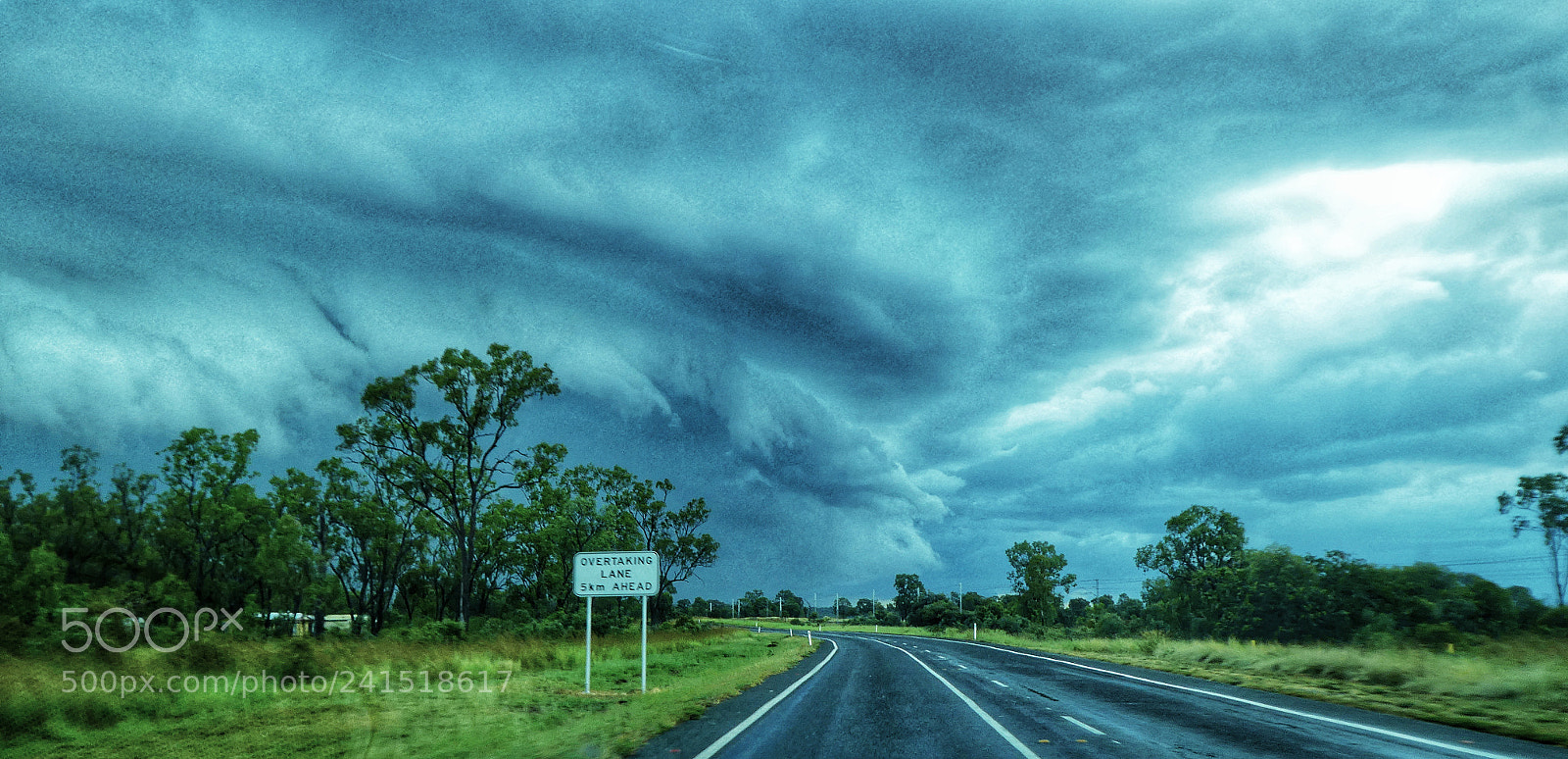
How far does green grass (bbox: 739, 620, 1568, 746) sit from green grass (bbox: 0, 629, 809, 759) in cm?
1120

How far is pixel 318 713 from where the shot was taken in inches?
452

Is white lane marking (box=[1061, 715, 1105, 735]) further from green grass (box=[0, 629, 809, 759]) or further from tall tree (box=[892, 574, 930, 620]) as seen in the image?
tall tree (box=[892, 574, 930, 620])

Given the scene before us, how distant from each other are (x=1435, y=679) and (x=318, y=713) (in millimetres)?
19340

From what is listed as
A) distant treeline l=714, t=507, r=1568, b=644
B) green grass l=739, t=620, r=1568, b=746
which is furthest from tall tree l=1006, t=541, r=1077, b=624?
green grass l=739, t=620, r=1568, b=746

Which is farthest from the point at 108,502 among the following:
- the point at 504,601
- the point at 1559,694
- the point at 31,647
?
the point at 1559,694

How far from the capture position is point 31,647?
1238cm

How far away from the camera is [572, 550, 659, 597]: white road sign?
16750 millimetres

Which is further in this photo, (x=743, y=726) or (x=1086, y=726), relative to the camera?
(x=743, y=726)

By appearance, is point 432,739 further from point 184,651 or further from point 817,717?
point 184,651

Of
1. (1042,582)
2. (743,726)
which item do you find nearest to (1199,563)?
(1042,582)

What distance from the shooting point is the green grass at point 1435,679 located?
11.4m

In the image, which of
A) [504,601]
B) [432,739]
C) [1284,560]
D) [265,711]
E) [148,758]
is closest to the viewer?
[148,758]

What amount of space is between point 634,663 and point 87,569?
32521 mm

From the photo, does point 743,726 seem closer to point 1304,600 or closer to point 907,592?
point 1304,600
